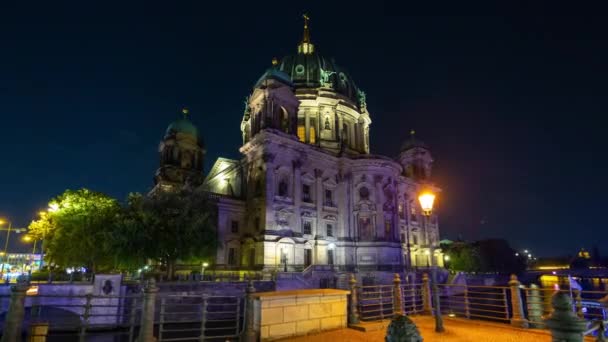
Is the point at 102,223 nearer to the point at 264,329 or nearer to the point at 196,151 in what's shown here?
the point at 264,329

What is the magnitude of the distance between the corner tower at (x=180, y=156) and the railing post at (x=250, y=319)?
156 ft

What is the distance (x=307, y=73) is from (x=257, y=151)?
21.6 meters

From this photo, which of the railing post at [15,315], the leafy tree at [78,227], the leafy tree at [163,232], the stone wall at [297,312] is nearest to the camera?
the railing post at [15,315]

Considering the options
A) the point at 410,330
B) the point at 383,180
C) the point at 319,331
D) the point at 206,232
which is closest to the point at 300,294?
the point at 319,331

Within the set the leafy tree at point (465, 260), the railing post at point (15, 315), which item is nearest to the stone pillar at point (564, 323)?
the railing post at point (15, 315)

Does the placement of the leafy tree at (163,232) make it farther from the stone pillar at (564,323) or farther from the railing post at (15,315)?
the stone pillar at (564,323)

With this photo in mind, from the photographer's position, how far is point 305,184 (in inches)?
1831

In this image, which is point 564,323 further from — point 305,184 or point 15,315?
point 305,184

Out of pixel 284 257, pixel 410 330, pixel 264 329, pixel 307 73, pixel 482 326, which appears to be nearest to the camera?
pixel 410 330

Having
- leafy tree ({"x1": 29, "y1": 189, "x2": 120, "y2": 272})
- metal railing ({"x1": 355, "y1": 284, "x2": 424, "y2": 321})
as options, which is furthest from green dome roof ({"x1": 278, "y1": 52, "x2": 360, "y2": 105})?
metal railing ({"x1": 355, "y1": 284, "x2": 424, "y2": 321})

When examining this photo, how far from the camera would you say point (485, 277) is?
184ft

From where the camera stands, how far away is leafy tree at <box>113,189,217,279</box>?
1158 inches

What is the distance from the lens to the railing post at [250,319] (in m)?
10.9

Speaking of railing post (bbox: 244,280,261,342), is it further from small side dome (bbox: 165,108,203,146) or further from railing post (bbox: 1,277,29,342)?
small side dome (bbox: 165,108,203,146)
